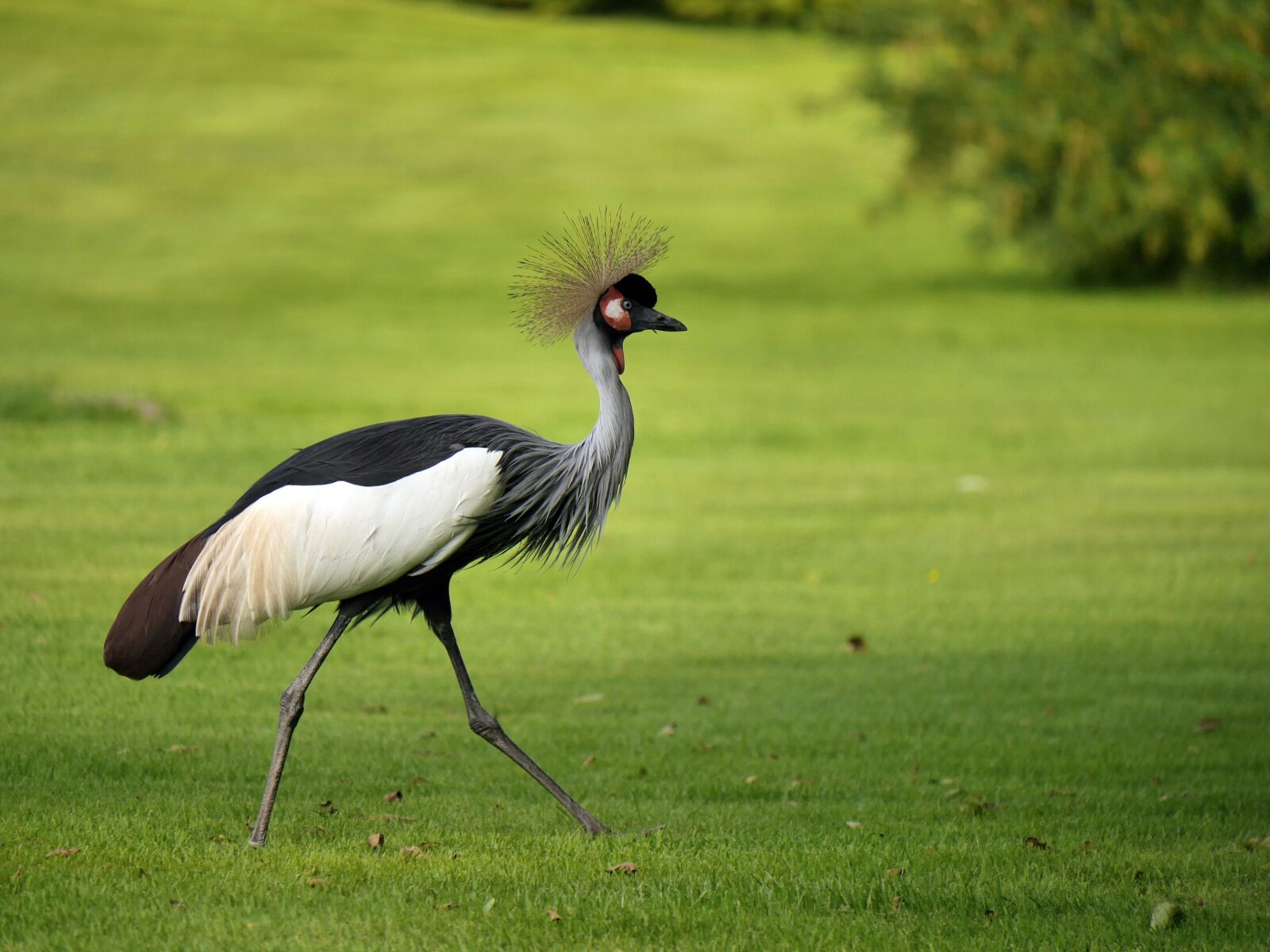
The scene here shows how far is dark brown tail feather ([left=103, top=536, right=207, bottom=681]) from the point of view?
613 cm

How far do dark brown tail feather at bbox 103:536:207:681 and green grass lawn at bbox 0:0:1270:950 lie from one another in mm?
610

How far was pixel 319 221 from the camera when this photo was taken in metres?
36.9

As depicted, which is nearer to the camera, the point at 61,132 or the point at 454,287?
the point at 454,287

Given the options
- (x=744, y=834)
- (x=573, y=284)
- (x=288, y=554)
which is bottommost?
(x=744, y=834)

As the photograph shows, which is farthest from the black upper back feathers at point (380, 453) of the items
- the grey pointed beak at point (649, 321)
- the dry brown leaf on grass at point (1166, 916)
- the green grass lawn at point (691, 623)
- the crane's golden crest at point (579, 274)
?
the dry brown leaf on grass at point (1166, 916)

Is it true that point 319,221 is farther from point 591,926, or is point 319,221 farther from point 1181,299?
point 591,926

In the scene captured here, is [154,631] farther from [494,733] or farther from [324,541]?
[494,733]

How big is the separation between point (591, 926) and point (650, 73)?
46894 mm

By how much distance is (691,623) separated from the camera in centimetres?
1093

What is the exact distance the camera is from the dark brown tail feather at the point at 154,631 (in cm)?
613

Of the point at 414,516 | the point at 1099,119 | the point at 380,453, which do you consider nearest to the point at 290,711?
the point at 414,516

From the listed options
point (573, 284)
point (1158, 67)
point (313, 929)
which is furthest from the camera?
point (1158, 67)

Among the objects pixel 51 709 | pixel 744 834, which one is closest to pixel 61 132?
pixel 51 709

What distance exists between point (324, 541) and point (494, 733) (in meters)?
1.08
